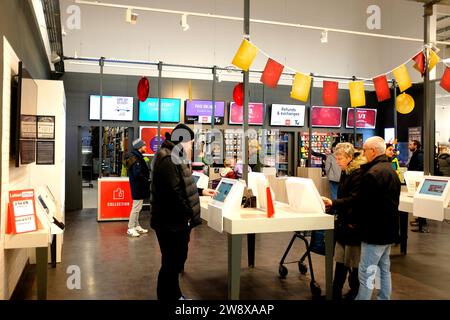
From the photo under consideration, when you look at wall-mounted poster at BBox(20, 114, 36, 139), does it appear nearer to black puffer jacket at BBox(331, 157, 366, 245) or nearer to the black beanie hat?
the black beanie hat

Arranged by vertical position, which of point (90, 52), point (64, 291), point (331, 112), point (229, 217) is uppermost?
point (90, 52)

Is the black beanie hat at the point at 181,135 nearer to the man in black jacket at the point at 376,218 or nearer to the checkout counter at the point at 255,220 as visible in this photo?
the checkout counter at the point at 255,220

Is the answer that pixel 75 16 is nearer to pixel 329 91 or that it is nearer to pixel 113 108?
pixel 329 91

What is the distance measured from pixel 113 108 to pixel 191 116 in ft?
6.38

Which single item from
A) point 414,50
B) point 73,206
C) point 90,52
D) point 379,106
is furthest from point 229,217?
point 414,50

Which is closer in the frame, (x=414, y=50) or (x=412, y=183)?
(x=412, y=183)

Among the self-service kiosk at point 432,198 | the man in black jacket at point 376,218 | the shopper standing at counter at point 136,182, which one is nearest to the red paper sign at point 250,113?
the shopper standing at counter at point 136,182

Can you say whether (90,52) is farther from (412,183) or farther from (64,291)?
(412,183)

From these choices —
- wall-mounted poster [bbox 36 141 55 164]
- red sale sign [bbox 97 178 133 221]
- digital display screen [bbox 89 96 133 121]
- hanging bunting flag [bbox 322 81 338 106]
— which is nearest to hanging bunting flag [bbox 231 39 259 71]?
hanging bunting flag [bbox 322 81 338 106]

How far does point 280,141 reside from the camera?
37.9ft

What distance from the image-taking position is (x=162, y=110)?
10234 millimetres

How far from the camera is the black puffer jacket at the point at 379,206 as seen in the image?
327 centimetres

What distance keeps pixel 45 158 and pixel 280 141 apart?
7.63 metres

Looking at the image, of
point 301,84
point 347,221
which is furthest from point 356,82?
point 347,221
